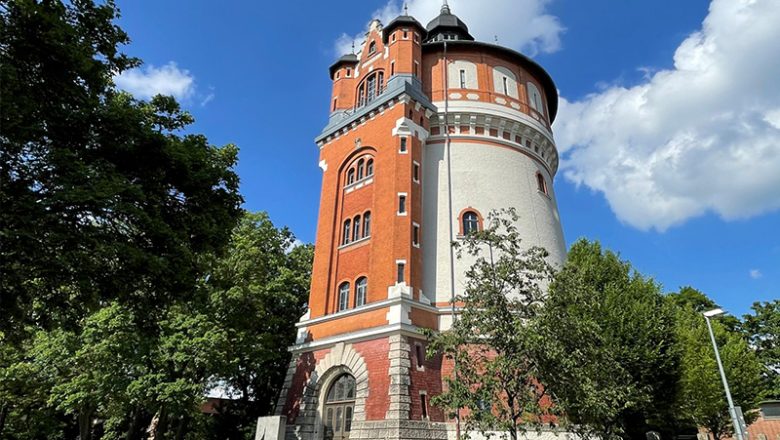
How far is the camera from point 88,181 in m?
10.5

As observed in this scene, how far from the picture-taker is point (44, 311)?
13320mm

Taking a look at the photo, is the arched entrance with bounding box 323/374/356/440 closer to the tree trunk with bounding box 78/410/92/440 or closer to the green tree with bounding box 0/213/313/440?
the green tree with bounding box 0/213/313/440

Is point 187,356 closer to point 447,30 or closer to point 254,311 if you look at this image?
point 254,311

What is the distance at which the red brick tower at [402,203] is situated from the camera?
745 inches

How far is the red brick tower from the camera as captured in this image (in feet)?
62.1

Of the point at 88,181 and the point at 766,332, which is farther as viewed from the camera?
the point at 766,332

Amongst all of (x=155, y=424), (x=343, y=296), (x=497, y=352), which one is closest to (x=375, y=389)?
(x=343, y=296)

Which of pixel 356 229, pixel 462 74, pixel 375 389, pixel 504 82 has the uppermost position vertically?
pixel 462 74

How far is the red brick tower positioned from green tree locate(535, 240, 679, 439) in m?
4.82

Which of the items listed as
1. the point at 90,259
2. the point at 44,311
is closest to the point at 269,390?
the point at 44,311

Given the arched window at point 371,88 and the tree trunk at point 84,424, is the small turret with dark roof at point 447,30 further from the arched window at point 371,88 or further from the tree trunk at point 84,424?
the tree trunk at point 84,424

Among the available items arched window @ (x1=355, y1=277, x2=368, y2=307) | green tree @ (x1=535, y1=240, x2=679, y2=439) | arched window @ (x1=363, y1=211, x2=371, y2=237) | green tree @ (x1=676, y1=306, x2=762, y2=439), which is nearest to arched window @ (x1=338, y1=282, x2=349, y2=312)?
arched window @ (x1=355, y1=277, x2=368, y2=307)

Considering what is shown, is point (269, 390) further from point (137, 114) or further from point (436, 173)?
point (137, 114)

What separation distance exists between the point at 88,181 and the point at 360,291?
1333 cm
